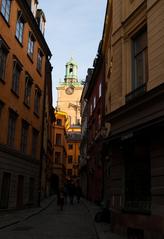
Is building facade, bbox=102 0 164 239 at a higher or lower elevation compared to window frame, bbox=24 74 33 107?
lower

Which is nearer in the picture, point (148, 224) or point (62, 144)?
point (148, 224)

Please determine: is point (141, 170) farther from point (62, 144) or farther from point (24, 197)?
point (62, 144)

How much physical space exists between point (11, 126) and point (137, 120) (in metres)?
11.4

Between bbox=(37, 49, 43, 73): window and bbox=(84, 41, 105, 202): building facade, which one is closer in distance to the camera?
bbox=(37, 49, 43, 73): window

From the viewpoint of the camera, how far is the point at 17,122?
22.9m

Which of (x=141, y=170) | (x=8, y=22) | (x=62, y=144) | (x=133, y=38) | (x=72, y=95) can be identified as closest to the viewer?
(x=141, y=170)

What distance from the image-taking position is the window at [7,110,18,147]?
2150cm

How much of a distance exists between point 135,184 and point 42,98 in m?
18.6

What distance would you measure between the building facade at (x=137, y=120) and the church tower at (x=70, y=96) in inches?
3951

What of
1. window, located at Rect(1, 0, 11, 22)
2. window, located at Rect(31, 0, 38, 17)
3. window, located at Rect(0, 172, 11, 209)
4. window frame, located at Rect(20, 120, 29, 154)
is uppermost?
window, located at Rect(31, 0, 38, 17)

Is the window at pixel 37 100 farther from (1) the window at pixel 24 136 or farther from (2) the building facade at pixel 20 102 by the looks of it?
(1) the window at pixel 24 136

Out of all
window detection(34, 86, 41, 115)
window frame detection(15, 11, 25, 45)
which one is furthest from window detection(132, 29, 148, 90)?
window detection(34, 86, 41, 115)

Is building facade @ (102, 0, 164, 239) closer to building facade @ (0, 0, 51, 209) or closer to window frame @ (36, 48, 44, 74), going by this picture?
building facade @ (0, 0, 51, 209)

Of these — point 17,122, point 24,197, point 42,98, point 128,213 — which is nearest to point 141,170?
point 128,213
